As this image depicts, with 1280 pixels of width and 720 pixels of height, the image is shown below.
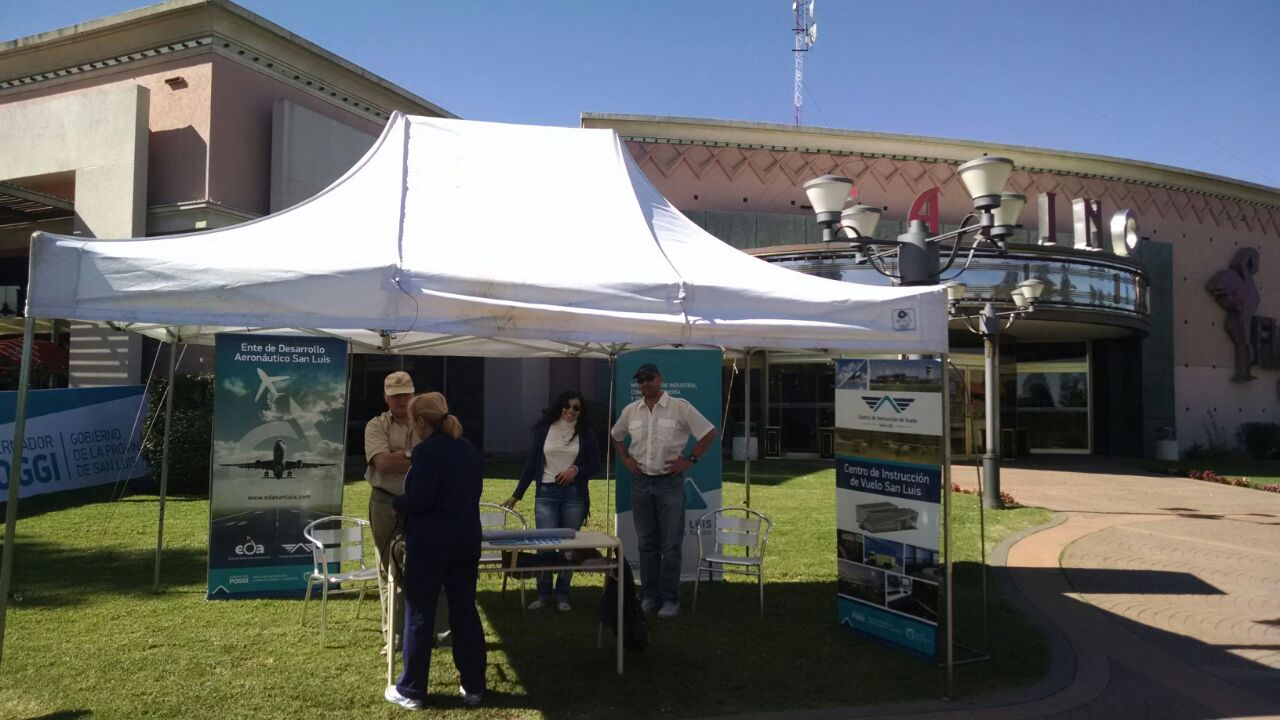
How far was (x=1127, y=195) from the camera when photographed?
27.1 meters

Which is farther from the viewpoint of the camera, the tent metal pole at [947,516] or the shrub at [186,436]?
the shrub at [186,436]

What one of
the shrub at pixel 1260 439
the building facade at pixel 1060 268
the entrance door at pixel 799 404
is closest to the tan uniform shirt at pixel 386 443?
the building facade at pixel 1060 268

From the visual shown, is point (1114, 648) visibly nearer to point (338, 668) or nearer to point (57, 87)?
point (338, 668)

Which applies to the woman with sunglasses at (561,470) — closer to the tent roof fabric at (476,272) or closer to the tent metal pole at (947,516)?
the tent roof fabric at (476,272)

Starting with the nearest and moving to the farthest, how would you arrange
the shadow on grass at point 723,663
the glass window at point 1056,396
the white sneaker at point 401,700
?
1. the white sneaker at point 401,700
2. the shadow on grass at point 723,663
3. the glass window at point 1056,396

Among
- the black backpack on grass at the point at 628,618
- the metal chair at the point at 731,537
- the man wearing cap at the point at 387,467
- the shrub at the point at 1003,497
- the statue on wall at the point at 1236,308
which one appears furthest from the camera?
the statue on wall at the point at 1236,308

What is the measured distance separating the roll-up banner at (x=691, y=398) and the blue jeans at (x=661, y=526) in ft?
3.47

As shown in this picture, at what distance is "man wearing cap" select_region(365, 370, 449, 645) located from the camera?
5914 millimetres

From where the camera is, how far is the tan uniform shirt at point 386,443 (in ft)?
19.5

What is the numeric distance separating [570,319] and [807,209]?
67.3 feet

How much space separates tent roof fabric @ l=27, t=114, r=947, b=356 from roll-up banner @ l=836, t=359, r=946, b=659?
2.07 ft

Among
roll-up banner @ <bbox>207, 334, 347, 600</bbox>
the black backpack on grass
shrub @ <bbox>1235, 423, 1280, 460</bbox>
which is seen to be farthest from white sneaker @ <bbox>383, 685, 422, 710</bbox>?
shrub @ <bbox>1235, 423, 1280, 460</bbox>

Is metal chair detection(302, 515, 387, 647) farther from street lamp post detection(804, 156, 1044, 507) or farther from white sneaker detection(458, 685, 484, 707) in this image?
street lamp post detection(804, 156, 1044, 507)

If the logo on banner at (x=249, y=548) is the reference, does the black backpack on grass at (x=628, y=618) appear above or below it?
below
